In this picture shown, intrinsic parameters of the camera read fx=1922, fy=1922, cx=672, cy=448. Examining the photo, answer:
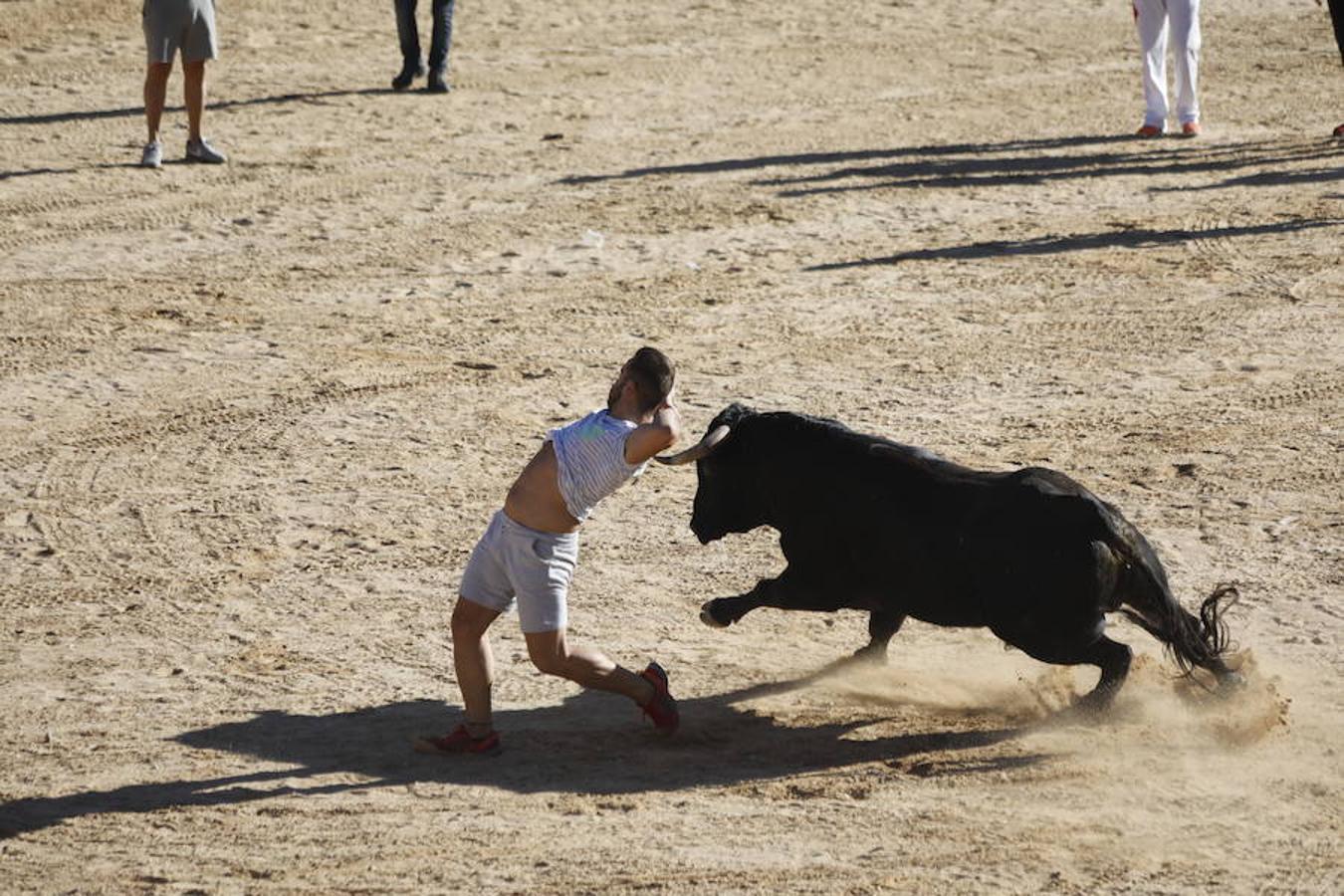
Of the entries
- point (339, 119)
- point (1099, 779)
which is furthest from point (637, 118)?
point (1099, 779)

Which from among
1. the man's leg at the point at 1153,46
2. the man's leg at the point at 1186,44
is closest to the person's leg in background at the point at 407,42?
the man's leg at the point at 1153,46


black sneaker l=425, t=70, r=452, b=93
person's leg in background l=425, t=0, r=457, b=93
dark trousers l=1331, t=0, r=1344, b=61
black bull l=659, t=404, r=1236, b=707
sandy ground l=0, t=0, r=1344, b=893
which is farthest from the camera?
black sneaker l=425, t=70, r=452, b=93

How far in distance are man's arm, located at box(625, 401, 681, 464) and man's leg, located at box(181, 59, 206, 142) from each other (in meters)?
8.64

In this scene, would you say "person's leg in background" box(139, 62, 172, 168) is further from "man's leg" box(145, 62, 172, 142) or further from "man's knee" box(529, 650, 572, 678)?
"man's knee" box(529, 650, 572, 678)

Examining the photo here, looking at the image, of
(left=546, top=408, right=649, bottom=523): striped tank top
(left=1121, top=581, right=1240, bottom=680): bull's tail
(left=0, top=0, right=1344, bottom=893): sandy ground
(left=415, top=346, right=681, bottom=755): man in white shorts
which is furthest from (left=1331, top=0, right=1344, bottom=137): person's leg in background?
(left=546, top=408, right=649, bottom=523): striped tank top

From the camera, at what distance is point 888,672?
7.57m

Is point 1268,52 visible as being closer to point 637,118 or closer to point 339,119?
point 637,118

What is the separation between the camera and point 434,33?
16453mm

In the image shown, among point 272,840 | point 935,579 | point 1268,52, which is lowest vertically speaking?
point 272,840

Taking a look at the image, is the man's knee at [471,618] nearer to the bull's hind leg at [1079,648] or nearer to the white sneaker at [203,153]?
the bull's hind leg at [1079,648]

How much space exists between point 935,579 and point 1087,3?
14.4 meters

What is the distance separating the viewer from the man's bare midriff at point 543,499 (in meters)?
6.63

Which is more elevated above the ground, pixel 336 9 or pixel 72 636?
pixel 336 9

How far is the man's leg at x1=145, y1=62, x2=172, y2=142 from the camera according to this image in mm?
14000
